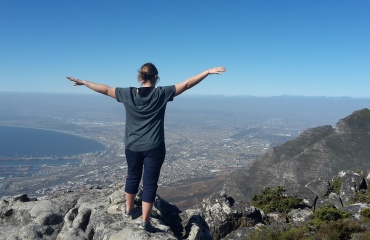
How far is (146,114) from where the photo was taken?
18.2 ft

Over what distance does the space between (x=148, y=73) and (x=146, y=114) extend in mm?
703

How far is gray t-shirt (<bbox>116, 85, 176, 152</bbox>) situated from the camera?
5.52 metres

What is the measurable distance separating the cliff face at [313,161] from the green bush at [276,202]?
2076 centimetres

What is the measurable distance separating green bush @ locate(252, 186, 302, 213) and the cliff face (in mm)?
20764

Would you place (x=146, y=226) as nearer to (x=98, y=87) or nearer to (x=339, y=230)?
(x=98, y=87)

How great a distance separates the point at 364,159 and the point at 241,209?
3648cm

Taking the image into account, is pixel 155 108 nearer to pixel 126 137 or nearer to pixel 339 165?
pixel 126 137

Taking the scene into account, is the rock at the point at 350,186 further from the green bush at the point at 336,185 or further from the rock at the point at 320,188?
the rock at the point at 320,188

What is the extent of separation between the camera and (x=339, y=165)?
4028 centimetres

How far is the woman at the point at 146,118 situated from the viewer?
552 cm

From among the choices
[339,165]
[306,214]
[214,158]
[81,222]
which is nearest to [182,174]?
[214,158]

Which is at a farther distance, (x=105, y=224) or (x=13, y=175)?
(x=13, y=175)

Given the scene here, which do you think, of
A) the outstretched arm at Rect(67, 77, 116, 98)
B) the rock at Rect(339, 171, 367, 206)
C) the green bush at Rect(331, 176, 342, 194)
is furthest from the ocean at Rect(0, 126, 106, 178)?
the outstretched arm at Rect(67, 77, 116, 98)

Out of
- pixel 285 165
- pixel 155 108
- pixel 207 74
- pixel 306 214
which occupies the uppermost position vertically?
pixel 207 74
